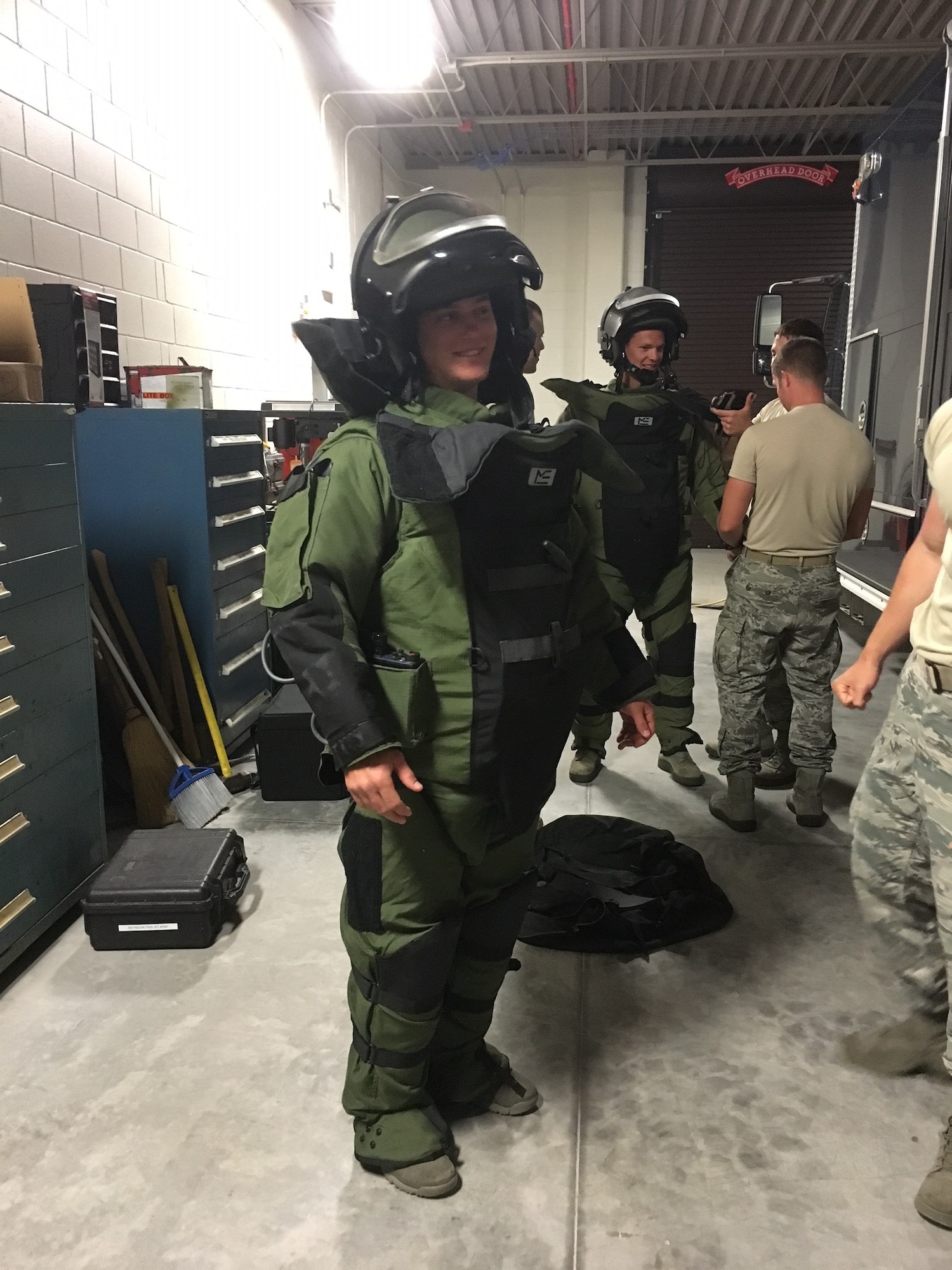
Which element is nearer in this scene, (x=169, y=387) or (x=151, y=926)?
(x=151, y=926)

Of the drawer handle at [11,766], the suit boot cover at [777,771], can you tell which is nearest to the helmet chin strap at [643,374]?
the suit boot cover at [777,771]

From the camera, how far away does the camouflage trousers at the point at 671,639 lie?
3.65m

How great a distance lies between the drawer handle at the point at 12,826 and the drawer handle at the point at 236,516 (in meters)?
1.52

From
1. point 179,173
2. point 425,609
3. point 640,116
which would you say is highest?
point 640,116

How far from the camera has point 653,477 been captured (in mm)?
3545

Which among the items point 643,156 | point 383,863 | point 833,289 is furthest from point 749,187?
point 383,863

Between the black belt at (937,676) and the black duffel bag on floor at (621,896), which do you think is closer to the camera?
the black belt at (937,676)

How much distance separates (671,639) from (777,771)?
2.29 ft

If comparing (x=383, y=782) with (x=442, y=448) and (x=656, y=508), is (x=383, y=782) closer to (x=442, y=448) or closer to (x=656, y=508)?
(x=442, y=448)

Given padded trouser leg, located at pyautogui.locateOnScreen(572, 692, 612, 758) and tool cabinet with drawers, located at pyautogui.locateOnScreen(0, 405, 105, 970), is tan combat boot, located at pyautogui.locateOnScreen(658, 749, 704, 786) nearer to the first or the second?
padded trouser leg, located at pyautogui.locateOnScreen(572, 692, 612, 758)

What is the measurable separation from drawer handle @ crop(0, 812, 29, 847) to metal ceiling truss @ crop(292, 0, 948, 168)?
5.91 metres

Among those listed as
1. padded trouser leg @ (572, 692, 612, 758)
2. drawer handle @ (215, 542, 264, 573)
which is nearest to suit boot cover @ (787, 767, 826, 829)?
padded trouser leg @ (572, 692, 612, 758)

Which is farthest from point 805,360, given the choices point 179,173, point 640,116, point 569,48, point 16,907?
point 640,116

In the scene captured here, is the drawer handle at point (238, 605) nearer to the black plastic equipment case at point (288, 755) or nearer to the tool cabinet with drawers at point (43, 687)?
the black plastic equipment case at point (288, 755)
